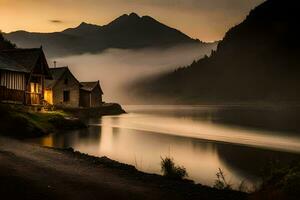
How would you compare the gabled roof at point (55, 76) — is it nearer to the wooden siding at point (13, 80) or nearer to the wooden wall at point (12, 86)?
the wooden siding at point (13, 80)

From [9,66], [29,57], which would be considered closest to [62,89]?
[29,57]

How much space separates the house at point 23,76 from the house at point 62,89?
19143 mm

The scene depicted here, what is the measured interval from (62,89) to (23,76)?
28879mm

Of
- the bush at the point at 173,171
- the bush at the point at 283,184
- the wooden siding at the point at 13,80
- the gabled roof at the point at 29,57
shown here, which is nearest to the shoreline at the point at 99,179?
the bush at the point at 283,184

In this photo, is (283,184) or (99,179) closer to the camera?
(283,184)

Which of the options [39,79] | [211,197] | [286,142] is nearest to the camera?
[211,197]

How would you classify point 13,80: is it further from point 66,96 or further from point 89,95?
point 89,95

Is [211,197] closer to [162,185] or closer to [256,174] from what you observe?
[162,185]

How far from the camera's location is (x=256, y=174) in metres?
24.4

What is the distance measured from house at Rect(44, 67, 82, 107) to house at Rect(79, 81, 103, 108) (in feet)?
18.1

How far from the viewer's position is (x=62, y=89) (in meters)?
76.6

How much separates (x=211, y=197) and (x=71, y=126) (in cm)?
3713

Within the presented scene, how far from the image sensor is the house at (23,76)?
44.2 m

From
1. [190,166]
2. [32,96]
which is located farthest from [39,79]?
[190,166]
